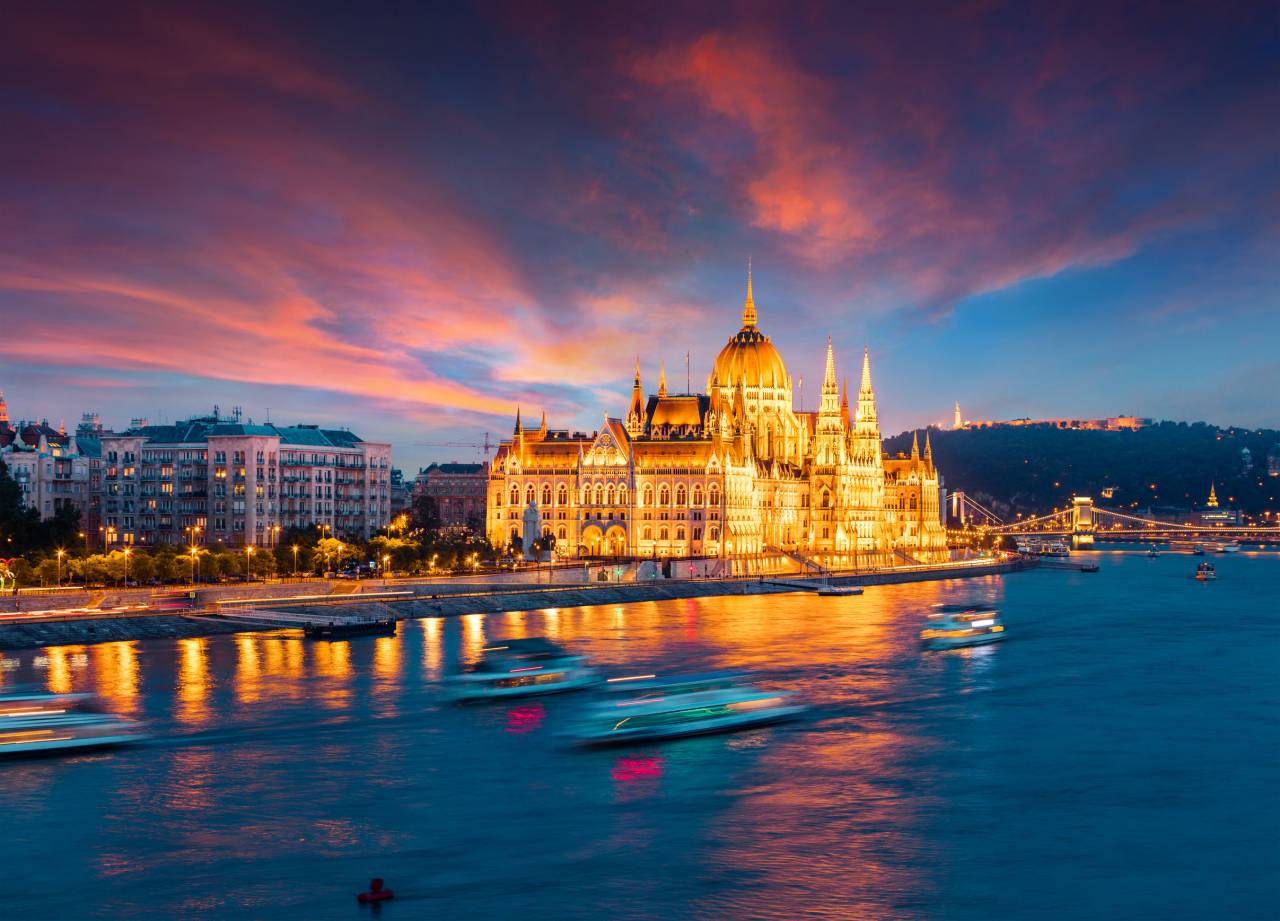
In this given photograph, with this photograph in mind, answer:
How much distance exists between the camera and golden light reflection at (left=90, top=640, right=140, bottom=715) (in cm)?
5562

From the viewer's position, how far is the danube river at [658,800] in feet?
105

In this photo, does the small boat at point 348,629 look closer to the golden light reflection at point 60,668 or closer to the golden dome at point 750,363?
the golden light reflection at point 60,668

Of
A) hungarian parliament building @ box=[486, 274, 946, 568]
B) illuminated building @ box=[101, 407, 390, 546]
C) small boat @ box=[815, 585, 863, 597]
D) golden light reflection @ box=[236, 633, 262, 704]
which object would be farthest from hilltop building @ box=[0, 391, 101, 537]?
small boat @ box=[815, 585, 863, 597]

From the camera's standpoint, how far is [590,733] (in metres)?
48.5

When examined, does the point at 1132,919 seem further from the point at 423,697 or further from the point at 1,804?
the point at 423,697

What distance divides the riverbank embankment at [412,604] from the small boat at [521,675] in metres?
26.0

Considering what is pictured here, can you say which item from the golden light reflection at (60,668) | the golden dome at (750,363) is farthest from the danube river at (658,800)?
the golden dome at (750,363)

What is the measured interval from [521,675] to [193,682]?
1482 cm

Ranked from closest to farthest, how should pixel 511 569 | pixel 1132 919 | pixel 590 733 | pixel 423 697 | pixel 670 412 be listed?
1. pixel 1132 919
2. pixel 590 733
3. pixel 423 697
4. pixel 511 569
5. pixel 670 412

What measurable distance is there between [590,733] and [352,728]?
909cm

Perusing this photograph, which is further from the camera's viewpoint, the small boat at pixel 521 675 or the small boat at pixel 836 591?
the small boat at pixel 836 591

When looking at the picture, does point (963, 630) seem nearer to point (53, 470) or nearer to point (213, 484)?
point (213, 484)

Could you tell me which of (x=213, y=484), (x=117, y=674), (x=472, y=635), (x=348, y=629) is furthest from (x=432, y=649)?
(x=213, y=484)

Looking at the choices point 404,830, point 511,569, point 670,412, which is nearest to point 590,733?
point 404,830
